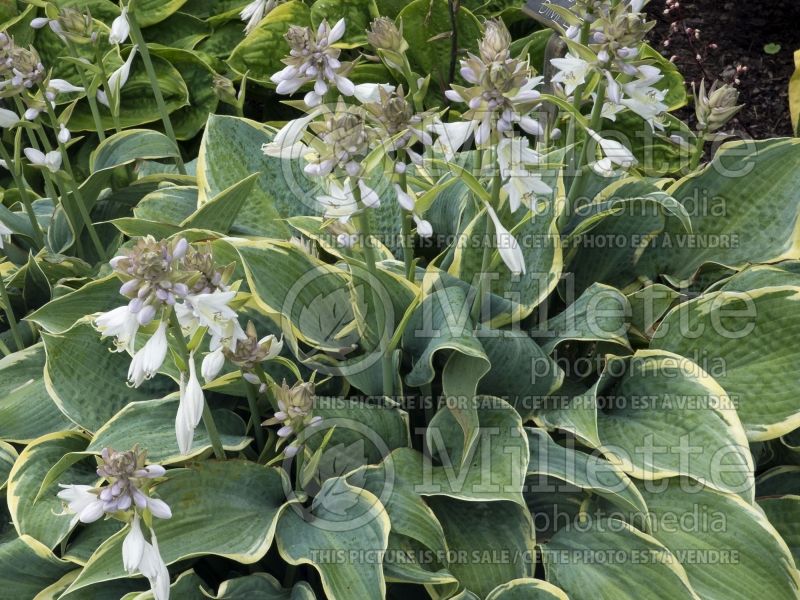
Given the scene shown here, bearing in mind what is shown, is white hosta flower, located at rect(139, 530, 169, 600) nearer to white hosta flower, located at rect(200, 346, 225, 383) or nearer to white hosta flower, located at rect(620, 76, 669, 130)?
white hosta flower, located at rect(200, 346, 225, 383)

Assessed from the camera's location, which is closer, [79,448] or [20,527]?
[20,527]

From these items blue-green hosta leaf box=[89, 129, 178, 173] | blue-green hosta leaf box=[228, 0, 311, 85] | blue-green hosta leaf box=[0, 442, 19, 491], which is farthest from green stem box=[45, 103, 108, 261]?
blue-green hosta leaf box=[228, 0, 311, 85]

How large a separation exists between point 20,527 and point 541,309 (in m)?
1.12

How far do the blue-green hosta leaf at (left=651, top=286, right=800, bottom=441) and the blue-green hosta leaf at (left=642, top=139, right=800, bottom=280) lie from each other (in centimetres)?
22

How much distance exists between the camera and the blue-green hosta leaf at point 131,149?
224 cm

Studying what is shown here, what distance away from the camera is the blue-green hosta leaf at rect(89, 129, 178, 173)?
2.24 metres

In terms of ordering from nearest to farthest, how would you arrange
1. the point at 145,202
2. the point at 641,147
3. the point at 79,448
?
the point at 79,448
the point at 145,202
the point at 641,147

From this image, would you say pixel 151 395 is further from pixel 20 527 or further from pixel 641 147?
pixel 641 147

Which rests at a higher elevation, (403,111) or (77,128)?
(403,111)

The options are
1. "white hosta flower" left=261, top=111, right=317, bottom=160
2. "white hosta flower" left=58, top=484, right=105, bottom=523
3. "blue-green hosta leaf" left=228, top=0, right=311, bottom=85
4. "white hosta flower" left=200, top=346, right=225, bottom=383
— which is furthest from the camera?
"blue-green hosta leaf" left=228, top=0, right=311, bottom=85

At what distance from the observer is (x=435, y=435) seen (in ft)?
5.44

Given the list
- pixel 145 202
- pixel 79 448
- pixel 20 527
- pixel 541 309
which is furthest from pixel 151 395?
pixel 541 309

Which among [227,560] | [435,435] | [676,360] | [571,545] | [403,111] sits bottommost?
[227,560]

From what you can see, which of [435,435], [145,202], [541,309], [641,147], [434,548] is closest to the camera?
[434,548]
